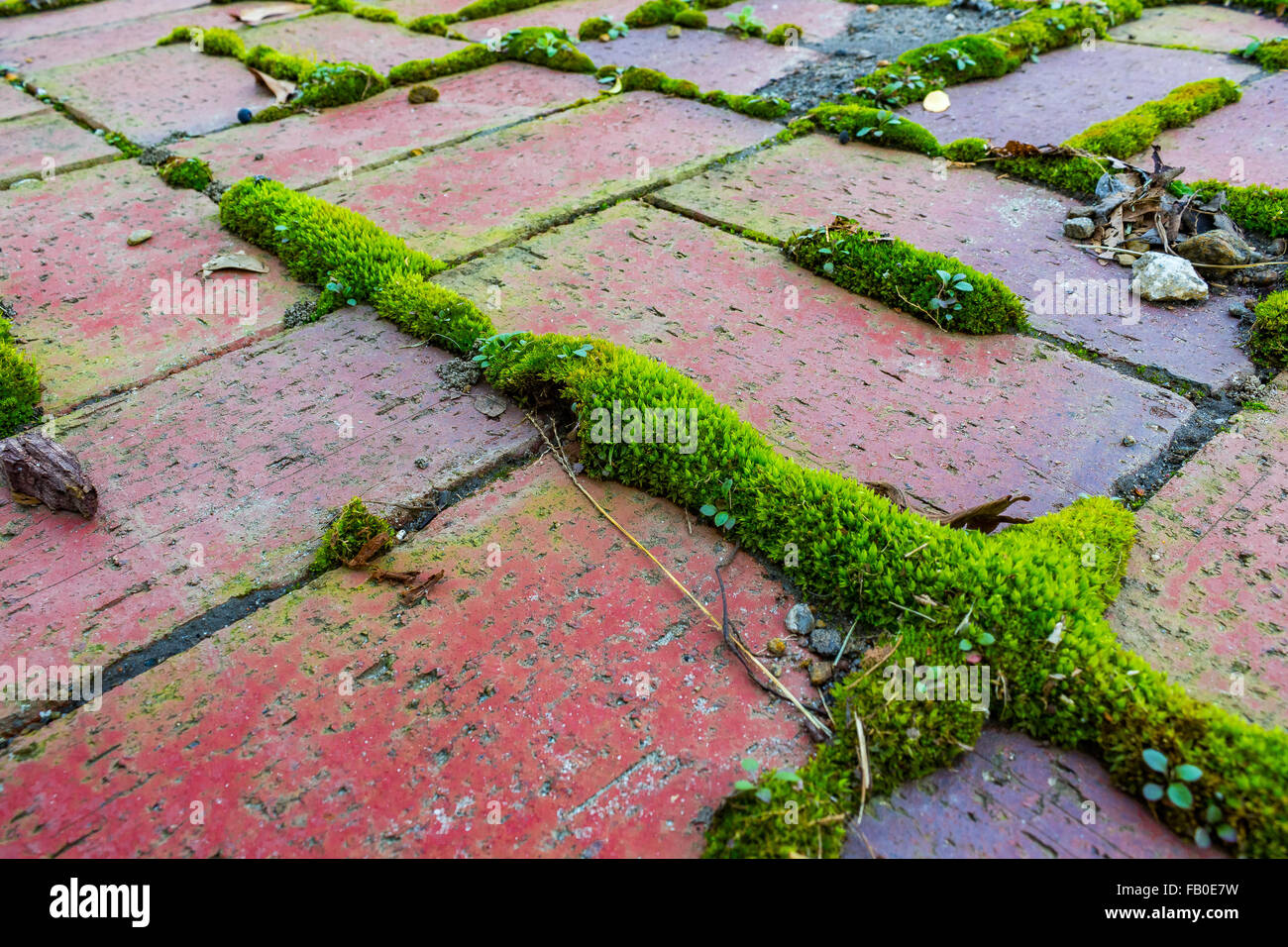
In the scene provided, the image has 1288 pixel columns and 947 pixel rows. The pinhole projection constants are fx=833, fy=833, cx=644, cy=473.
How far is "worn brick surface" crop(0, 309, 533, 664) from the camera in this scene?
1712 mm

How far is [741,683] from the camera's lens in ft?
5.13

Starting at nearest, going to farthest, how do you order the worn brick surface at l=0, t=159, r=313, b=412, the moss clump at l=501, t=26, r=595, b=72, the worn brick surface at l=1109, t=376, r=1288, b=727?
the worn brick surface at l=1109, t=376, r=1288, b=727 < the worn brick surface at l=0, t=159, r=313, b=412 < the moss clump at l=501, t=26, r=595, b=72

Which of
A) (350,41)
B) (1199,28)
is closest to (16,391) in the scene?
(350,41)

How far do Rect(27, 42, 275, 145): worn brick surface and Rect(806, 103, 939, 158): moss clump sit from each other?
2.72 m

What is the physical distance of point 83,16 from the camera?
554cm

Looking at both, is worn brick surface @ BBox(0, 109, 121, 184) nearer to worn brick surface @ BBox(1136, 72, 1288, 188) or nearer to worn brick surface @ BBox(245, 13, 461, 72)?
worn brick surface @ BBox(245, 13, 461, 72)

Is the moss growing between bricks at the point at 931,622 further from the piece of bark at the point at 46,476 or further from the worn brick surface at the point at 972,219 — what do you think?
the piece of bark at the point at 46,476

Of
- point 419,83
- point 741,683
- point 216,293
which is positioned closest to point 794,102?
point 419,83

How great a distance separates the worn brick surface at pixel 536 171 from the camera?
3076mm

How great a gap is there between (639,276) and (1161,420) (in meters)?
1.57

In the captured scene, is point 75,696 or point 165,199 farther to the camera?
point 165,199

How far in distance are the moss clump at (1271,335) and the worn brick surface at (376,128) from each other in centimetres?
306

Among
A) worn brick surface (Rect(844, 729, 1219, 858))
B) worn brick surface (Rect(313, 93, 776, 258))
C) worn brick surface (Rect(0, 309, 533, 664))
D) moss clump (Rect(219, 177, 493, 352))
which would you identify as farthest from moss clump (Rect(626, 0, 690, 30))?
worn brick surface (Rect(844, 729, 1219, 858))

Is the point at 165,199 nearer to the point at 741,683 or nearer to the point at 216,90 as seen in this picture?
the point at 216,90
